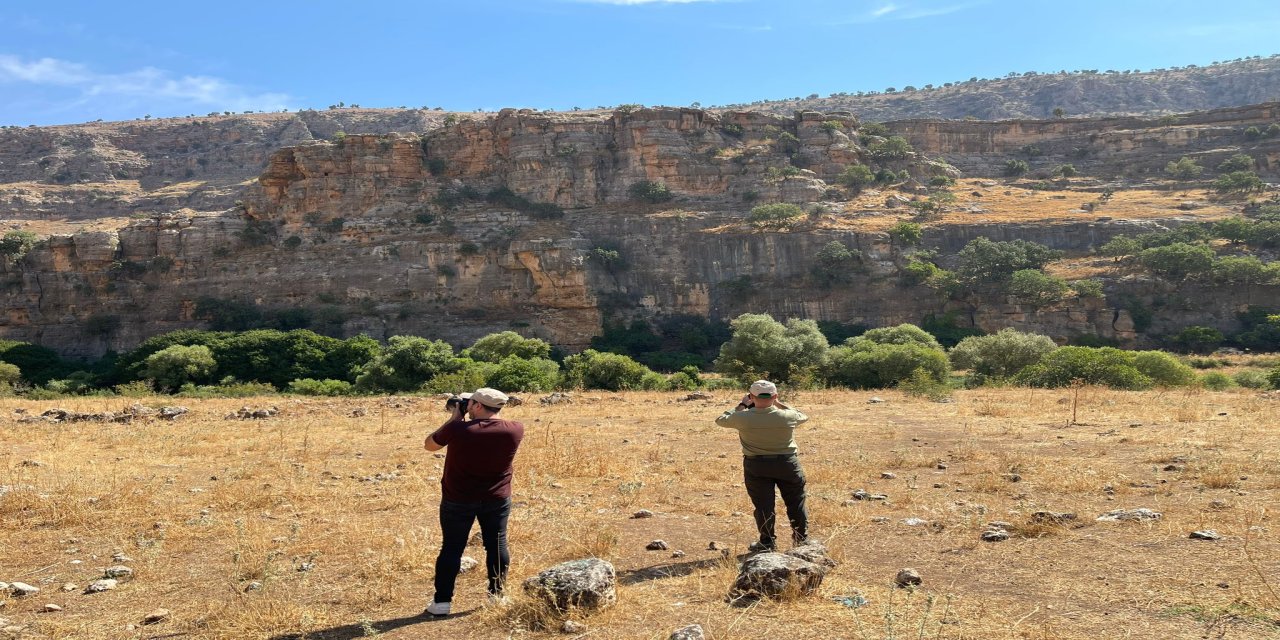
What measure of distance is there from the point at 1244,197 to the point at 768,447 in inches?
2231

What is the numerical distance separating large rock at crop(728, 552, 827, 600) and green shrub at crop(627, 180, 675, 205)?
144ft

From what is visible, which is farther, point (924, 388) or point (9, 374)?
point (9, 374)

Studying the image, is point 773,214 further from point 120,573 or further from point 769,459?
point 120,573

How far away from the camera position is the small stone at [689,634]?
3.31m

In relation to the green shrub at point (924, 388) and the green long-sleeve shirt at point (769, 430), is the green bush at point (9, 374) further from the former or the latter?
the green long-sleeve shirt at point (769, 430)

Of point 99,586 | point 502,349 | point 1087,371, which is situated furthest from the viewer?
point 502,349

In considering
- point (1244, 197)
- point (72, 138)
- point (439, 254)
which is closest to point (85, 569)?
point (439, 254)

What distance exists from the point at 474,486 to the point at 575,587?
78cm

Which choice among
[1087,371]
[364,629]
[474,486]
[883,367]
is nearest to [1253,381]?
[1087,371]

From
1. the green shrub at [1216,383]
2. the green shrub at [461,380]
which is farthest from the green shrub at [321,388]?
the green shrub at [1216,383]

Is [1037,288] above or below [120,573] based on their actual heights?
below

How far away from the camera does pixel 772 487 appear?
491 centimetres

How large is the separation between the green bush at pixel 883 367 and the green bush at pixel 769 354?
2.10 ft

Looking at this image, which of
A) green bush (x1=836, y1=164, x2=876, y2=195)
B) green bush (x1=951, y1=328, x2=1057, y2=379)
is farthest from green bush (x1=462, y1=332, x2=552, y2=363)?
green bush (x1=836, y1=164, x2=876, y2=195)
